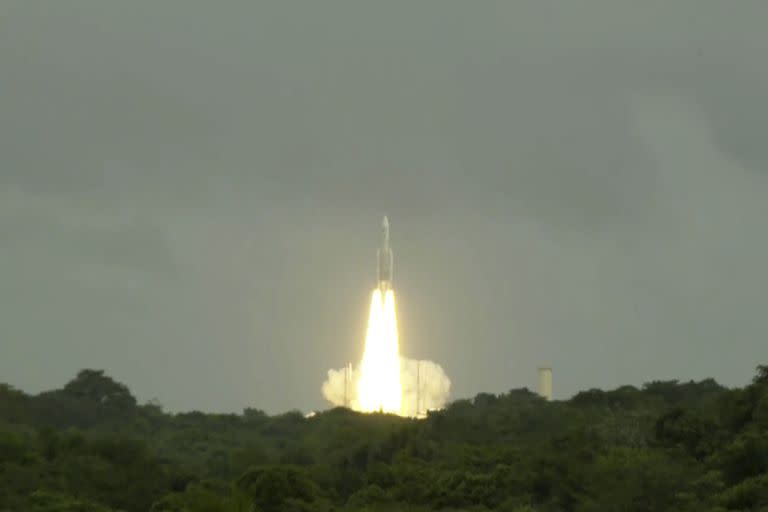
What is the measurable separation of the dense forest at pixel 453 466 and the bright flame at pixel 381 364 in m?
15.0

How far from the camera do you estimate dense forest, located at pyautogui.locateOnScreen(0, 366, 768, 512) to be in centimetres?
8594

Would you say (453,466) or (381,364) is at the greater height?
(381,364)

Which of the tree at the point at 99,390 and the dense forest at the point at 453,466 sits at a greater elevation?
the tree at the point at 99,390

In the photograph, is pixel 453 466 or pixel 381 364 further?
pixel 381 364

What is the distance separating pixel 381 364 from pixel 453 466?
54975 mm

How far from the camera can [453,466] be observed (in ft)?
328

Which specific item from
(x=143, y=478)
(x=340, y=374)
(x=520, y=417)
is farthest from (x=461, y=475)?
(x=340, y=374)

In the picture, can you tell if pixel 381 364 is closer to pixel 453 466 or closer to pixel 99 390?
pixel 99 390

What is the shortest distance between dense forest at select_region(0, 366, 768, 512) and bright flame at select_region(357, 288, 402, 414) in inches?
Answer: 589

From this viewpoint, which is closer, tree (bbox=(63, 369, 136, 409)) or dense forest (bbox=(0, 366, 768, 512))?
dense forest (bbox=(0, 366, 768, 512))

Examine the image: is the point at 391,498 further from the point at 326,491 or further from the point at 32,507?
the point at 32,507

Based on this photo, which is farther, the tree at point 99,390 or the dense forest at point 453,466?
the tree at point 99,390

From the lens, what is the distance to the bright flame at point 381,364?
14900 cm

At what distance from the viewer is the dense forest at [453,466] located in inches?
3383
